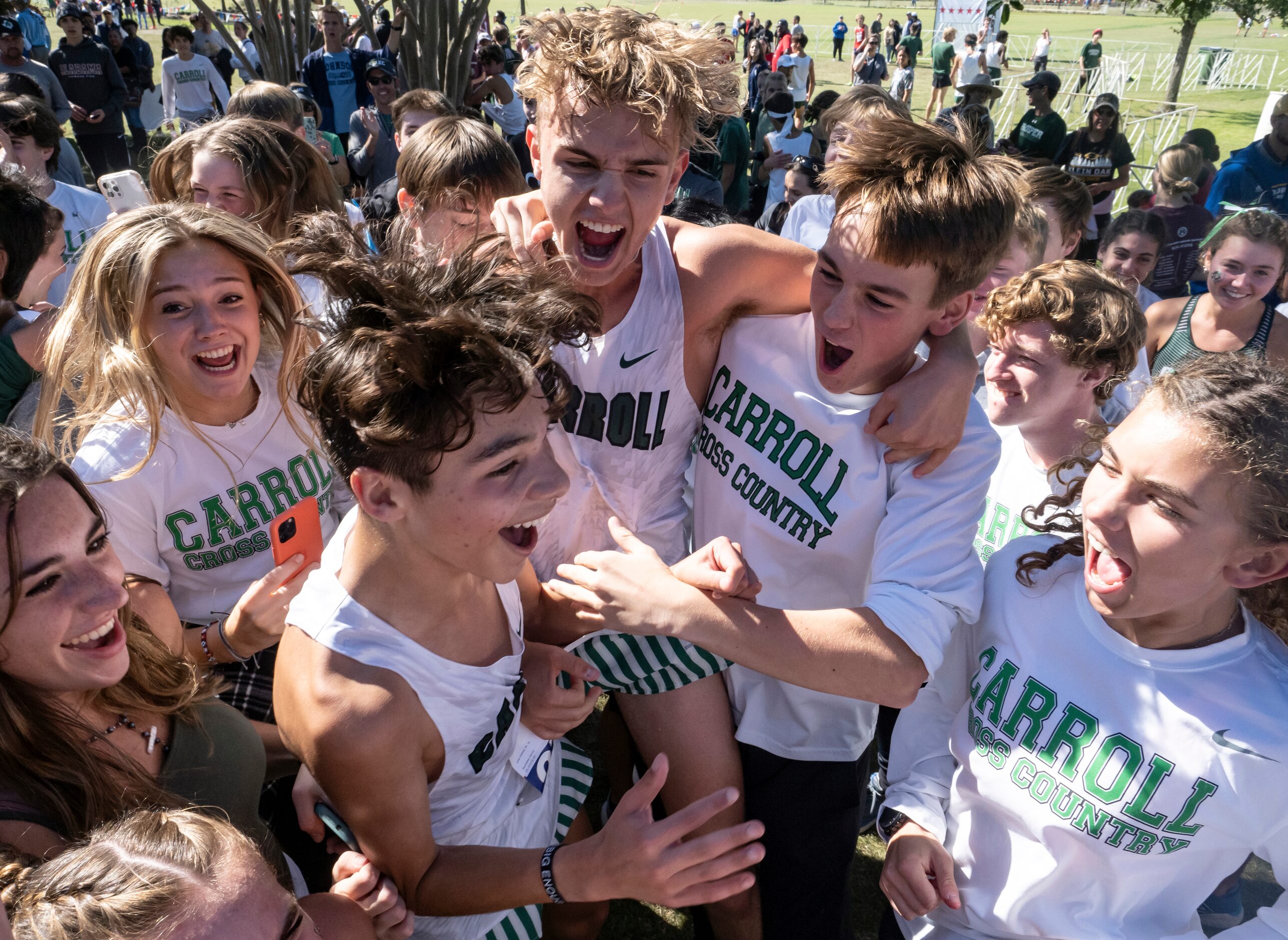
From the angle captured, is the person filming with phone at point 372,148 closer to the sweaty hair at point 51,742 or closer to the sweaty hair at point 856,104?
the sweaty hair at point 856,104

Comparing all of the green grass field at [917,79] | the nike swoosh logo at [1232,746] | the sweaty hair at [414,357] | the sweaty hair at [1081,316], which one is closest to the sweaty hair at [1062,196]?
the sweaty hair at [1081,316]

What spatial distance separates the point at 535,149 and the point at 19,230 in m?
2.27

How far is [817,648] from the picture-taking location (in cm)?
205

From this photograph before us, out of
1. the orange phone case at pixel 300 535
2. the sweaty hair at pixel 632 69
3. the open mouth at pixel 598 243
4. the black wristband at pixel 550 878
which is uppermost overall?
the sweaty hair at pixel 632 69

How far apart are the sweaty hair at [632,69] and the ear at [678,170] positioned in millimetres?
37

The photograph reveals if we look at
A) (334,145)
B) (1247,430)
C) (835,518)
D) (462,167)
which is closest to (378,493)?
(835,518)

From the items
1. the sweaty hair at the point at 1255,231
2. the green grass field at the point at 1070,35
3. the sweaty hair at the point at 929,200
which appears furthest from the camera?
the green grass field at the point at 1070,35

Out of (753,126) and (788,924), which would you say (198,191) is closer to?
(788,924)

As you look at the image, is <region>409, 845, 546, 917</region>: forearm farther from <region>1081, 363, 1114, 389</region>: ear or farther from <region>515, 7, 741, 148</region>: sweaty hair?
<region>1081, 363, 1114, 389</region>: ear

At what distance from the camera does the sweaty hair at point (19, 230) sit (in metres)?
3.44

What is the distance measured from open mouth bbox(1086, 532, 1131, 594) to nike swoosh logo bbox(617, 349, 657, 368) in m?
1.14

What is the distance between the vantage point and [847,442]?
2297 millimetres

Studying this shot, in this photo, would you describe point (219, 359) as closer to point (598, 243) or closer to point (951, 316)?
point (598, 243)

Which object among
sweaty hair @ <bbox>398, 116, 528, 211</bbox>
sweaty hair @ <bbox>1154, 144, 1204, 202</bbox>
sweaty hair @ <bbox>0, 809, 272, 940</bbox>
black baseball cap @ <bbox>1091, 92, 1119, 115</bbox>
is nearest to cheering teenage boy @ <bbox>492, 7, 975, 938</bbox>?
sweaty hair @ <bbox>0, 809, 272, 940</bbox>
